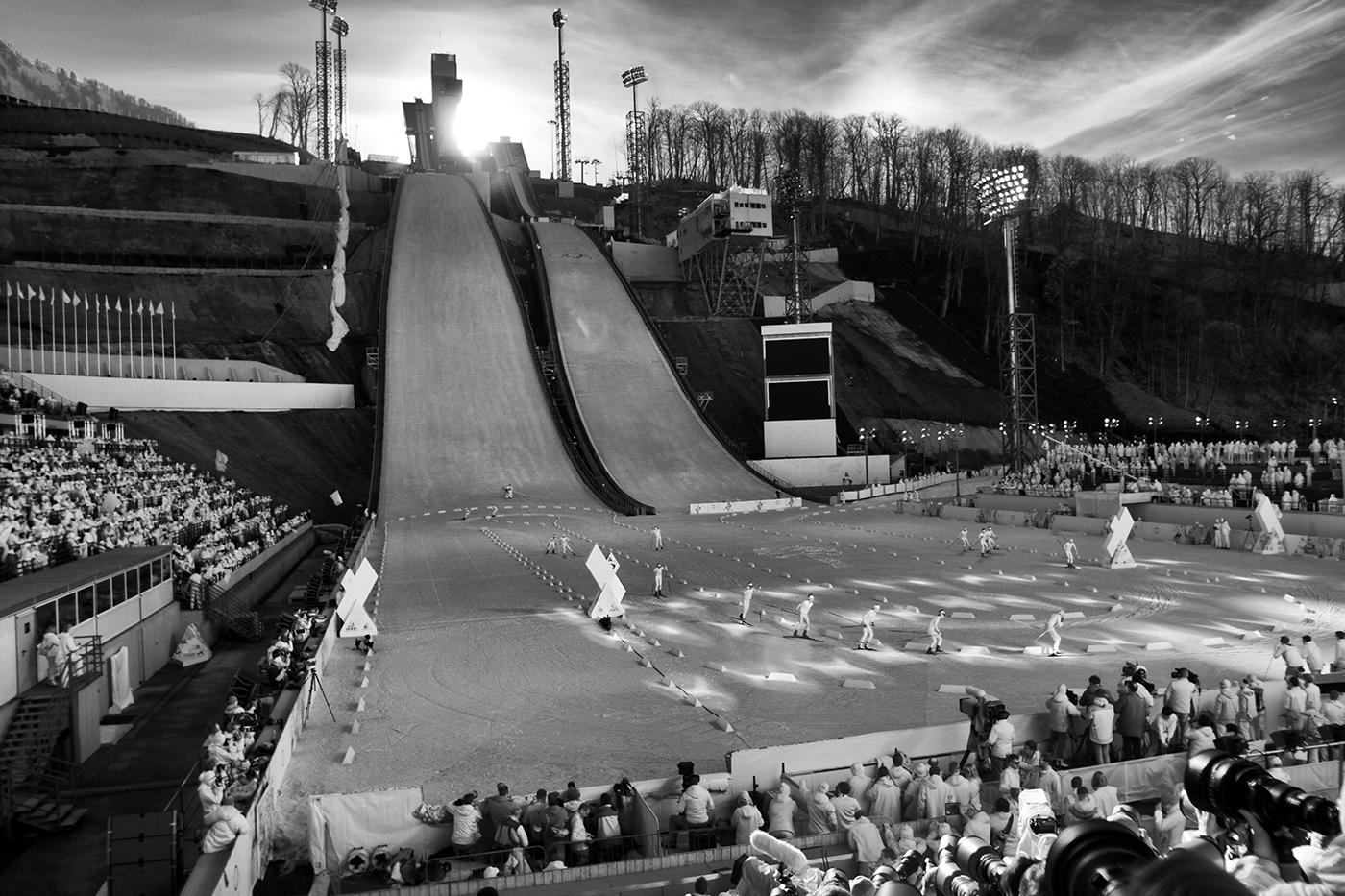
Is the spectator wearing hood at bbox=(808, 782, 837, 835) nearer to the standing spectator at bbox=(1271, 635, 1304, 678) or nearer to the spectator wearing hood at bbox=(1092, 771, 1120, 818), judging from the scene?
the spectator wearing hood at bbox=(1092, 771, 1120, 818)

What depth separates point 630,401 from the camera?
52.8 m

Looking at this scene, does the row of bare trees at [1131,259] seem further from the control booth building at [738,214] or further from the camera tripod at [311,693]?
the camera tripod at [311,693]

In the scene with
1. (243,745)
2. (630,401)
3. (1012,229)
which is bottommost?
(243,745)

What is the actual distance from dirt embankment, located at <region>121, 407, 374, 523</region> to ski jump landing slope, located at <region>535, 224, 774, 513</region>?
11.3m

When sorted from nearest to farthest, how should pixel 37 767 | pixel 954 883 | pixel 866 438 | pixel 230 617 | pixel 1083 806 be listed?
1. pixel 954 883
2. pixel 1083 806
3. pixel 37 767
4. pixel 230 617
5. pixel 866 438

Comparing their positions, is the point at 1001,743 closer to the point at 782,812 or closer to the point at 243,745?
the point at 782,812

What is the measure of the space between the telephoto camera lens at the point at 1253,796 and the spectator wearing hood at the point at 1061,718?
8424 mm

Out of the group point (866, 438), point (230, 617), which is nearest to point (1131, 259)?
point (866, 438)

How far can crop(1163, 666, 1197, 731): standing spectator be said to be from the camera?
11.6 meters

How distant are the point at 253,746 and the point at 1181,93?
1245 cm

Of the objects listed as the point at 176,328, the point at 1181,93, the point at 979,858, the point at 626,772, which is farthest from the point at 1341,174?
the point at 176,328

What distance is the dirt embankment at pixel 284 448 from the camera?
39.8m

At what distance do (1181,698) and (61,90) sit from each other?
648 ft

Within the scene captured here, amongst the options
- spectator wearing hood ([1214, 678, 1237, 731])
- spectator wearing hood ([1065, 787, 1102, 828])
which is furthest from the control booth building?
spectator wearing hood ([1065, 787, 1102, 828])
